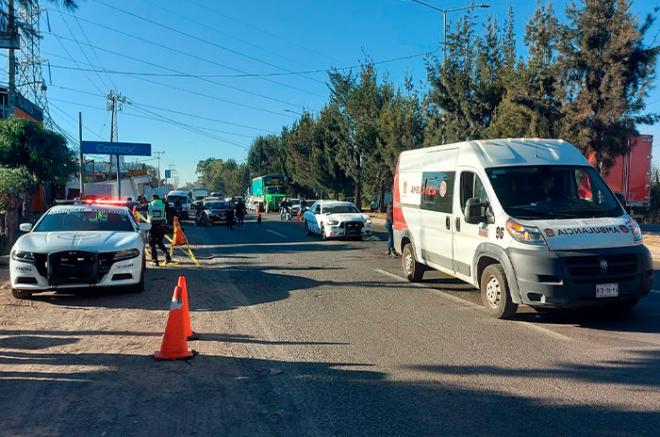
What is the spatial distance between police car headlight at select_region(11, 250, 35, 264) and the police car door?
6735 mm

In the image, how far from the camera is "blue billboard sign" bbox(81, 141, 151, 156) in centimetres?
2520

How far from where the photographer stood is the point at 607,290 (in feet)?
22.9

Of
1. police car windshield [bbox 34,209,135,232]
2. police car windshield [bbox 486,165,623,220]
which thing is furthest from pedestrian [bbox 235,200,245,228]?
police car windshield [bbox 486,165,623,220]

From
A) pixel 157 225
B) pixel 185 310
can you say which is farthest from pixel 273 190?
pixel 185 310

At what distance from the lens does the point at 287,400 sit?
4879mm

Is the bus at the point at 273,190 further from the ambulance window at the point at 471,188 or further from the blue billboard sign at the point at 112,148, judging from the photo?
the ambulance window at the point at 471,188

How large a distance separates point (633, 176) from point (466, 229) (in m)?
17.9

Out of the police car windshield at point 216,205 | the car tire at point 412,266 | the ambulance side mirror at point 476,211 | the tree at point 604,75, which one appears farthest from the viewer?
the police car windshield at point 216,205

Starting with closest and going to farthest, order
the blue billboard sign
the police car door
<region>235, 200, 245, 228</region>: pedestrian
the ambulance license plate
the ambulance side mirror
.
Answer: the ambulance license plate, the ambulance side mirror, the police car door, the blue billboard sign, <region>235, 200, 245, 228</region>: pedestrian

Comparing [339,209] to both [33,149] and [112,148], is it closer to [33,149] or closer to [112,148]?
[112,148]

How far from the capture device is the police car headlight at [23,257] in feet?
29.0

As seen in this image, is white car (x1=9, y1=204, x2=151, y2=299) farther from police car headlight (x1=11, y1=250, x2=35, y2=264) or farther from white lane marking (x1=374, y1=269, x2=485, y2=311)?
white lane marking (x1=374, y1=269, x2=485, y2=311)

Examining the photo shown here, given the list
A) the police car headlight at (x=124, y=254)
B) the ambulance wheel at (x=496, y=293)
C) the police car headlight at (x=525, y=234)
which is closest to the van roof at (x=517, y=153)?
the police car headlight at (x=525, y=234)

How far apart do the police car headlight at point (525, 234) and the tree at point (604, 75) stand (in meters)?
13.7
